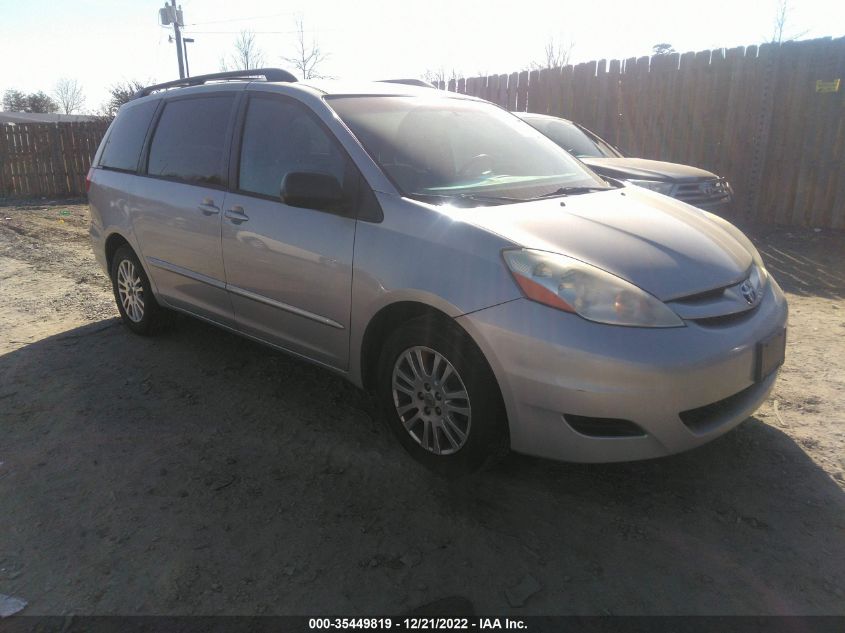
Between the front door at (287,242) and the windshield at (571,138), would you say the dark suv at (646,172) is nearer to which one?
the windshield at (571,138)

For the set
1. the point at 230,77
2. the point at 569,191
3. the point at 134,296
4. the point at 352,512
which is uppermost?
the point at 230,77

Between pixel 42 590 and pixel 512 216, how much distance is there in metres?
2.36

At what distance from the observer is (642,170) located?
7.88 m

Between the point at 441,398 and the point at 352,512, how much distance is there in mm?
616

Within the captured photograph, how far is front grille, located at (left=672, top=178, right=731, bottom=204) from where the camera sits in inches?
301

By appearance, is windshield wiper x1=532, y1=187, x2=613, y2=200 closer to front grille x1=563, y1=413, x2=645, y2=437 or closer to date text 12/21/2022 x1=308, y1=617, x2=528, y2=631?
front grille x1=563, y1=413, x2=645, y2=437

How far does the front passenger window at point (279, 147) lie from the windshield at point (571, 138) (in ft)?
17.3

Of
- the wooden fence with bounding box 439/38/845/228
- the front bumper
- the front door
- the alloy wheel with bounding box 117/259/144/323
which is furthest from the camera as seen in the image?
the wooden fence with bounding box 439/38/845/228

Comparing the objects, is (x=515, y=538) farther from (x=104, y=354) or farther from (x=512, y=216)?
(x=104, y=354)

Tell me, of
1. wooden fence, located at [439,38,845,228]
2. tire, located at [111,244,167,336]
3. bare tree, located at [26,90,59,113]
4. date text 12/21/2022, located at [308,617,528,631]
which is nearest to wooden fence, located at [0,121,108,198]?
wooden fence, located at [439,38,845,228]

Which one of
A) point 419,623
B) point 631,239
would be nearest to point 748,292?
point 631,239

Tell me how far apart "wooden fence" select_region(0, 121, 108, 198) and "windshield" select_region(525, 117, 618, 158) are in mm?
11829

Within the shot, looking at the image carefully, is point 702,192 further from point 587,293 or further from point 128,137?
point 128,137

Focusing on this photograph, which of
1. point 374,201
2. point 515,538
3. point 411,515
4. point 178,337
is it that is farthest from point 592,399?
point 178,337
